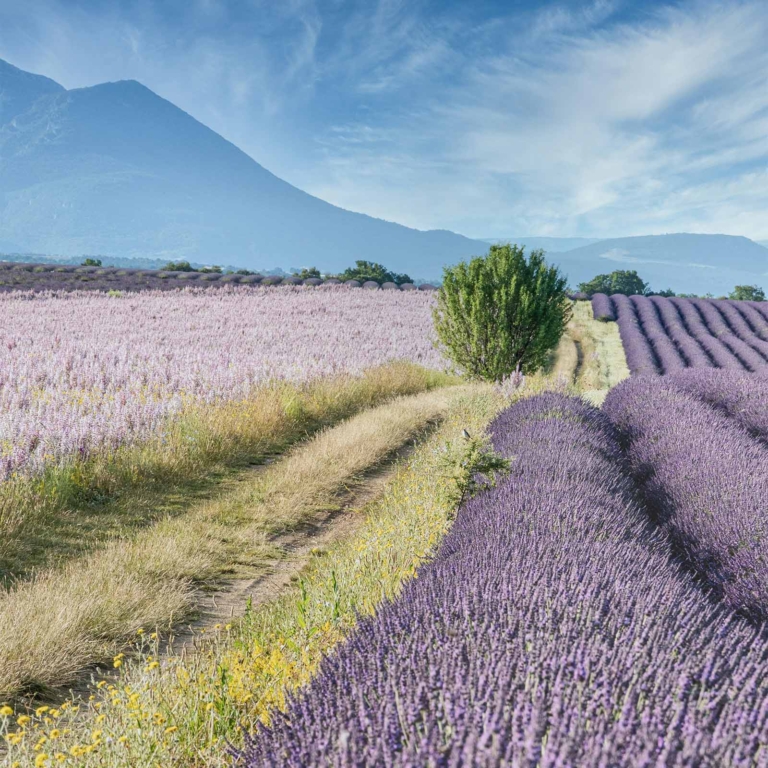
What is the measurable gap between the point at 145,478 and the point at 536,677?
5.17m

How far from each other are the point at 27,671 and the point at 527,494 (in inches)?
117

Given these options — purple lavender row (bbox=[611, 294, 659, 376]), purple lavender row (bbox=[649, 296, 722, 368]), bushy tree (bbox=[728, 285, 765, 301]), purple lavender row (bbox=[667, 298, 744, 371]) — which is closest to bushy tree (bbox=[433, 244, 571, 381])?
purple lavender row (bbox=[611, 294, 659, 376])

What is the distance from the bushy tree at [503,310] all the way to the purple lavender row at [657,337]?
6.80 meters

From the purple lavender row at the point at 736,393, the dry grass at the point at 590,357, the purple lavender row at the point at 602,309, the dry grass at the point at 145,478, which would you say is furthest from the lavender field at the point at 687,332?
the dry grass at the point at 145,478

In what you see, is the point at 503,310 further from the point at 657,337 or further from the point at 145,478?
the point at 657,337

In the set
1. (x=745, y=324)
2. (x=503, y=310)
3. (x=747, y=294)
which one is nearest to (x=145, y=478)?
(x=503, y=310)

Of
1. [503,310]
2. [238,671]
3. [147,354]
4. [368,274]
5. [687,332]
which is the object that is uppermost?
[368,274]

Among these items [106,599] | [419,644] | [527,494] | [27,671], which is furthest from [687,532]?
[27,671]

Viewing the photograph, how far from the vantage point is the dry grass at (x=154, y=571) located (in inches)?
114

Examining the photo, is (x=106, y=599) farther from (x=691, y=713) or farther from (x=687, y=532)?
(x=687, y=532)

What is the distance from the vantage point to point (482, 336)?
1213cm

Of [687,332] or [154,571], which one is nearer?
[154,571]

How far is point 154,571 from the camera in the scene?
3.94 meters

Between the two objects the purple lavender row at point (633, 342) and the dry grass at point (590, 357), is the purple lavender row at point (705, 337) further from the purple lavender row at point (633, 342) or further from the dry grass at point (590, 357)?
the dry grass at point (590, 357)
